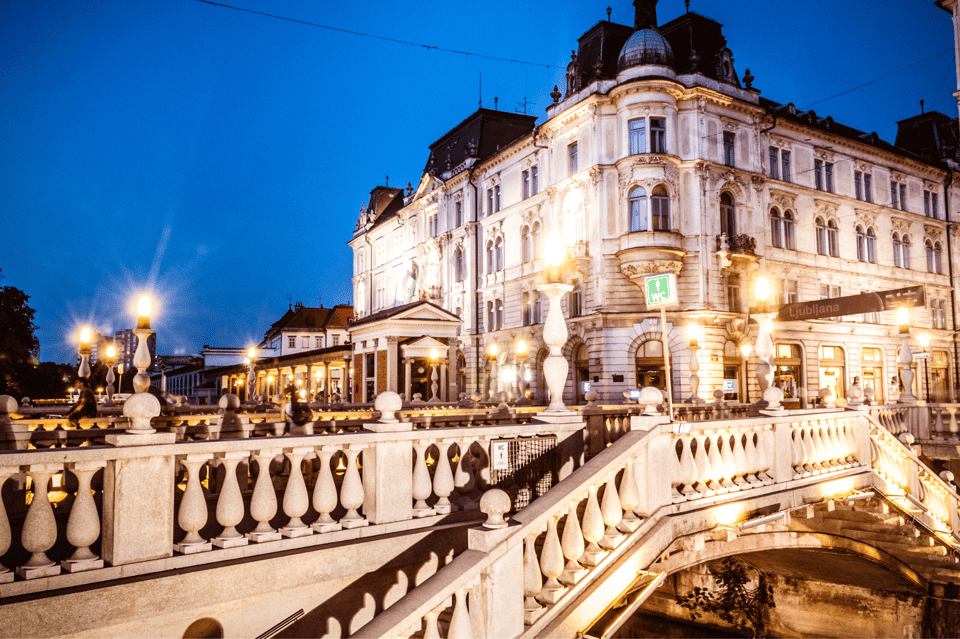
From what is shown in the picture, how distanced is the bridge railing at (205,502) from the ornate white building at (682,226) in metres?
22.5

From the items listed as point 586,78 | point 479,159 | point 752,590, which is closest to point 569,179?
point 586,78

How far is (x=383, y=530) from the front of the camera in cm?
579

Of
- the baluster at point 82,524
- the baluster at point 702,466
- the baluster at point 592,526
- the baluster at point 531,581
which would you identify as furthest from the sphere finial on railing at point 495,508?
the baluster at point 702,466

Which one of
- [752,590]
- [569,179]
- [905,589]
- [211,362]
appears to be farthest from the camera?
[211,362]

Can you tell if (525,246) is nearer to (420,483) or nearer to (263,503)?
(420,483)

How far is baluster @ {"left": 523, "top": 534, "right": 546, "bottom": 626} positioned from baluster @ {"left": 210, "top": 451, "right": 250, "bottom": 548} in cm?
215

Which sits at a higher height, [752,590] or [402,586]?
[402,586]

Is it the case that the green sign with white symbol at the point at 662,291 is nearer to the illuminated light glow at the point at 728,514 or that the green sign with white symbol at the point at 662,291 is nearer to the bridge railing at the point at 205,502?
the illuminated light glow at the point at 728,514

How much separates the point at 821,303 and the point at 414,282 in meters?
29.0

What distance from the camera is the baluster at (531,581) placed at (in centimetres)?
508

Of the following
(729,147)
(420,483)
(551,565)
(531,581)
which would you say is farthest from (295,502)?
(729,147)

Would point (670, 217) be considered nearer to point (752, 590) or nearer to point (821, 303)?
point (821, 303)

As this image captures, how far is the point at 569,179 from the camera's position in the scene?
34562 mm

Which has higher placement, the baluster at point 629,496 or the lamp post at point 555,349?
the lamp post at point 555,349
